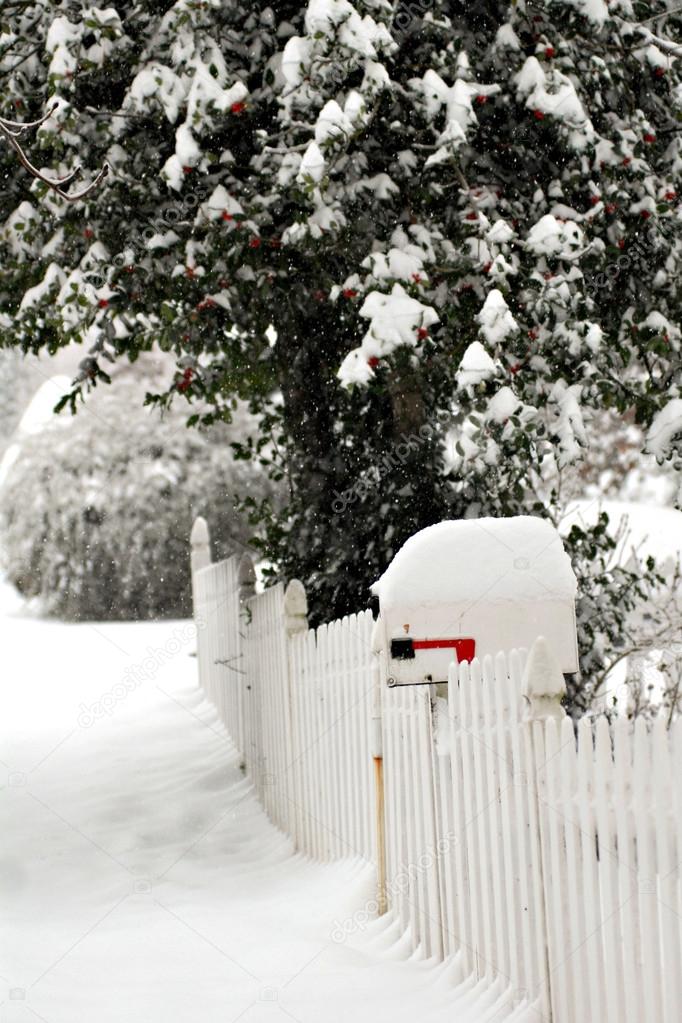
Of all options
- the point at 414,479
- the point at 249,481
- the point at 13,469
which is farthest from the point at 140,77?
the point at 13,469

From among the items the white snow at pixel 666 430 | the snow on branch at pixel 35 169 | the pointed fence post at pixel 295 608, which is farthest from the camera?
the pointed fence post at pixel 295 608

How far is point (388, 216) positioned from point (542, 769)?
3.98 m

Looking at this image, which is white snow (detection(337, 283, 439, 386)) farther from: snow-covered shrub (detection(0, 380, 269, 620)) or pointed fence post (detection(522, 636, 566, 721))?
snow-covered shrub (detection(0, 380, 269, 620))

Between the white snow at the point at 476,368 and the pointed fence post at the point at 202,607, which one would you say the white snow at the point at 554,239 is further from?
the pointed fence post at the point at 202,607

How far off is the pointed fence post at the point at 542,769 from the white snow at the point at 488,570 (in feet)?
3.45

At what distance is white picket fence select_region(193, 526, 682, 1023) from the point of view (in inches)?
128

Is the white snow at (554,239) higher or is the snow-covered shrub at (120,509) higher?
the white snow at (554,239)

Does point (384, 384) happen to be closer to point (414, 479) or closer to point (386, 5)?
point (414, 479)

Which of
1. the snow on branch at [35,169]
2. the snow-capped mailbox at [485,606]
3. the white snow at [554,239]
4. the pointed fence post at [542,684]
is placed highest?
the snow on branch at [35,169]

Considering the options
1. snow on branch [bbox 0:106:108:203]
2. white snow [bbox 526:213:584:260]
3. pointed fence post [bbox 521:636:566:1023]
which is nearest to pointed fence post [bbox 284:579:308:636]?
white snow [bbox 526:213:584:260]

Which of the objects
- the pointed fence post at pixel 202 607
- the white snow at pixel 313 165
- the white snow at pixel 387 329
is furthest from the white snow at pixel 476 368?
the pointed fence post at pixel 202 607

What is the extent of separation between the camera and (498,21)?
23.8 ft

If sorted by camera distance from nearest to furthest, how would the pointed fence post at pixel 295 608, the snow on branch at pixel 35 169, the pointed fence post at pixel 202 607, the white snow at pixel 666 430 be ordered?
the snow on branch at pixel 35 169, the white snow at pixel 666 430, the pointed fence post at pixel 295 608, the pointed fence post at pixel 202 607

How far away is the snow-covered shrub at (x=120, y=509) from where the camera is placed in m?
17.1
